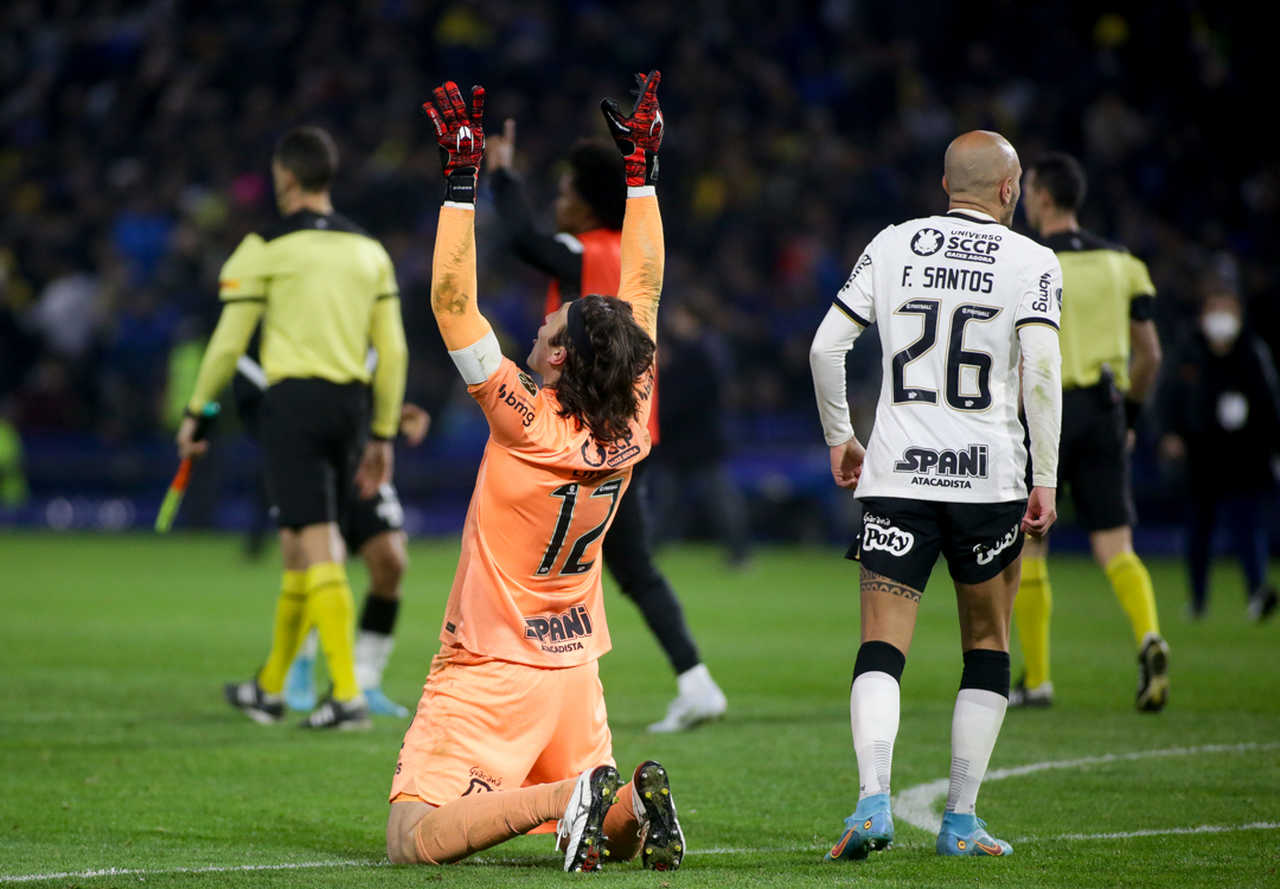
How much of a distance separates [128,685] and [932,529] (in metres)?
5.68

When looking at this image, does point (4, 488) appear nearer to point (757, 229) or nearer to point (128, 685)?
point (757, 229)

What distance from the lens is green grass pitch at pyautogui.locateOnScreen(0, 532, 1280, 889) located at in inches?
196

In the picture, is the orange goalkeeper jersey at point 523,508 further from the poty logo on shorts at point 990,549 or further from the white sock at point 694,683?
the white sock at point 694,683

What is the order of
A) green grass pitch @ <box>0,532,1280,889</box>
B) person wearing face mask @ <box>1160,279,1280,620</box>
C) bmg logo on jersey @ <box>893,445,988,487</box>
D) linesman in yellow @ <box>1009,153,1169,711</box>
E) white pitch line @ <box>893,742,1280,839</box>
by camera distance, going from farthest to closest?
1. person wearing face mask @ <box>1160,279,1280,620</box>
2. linesman in yellow @ <box>1009,153,1169,711</box>
3. white pitch line @ <box>893,742,1280,839</box>
4. bmg logo on jersey @ <box>893,445,988,487</box>
5. green grass pitch @ <box>0,532,1280,889</box>

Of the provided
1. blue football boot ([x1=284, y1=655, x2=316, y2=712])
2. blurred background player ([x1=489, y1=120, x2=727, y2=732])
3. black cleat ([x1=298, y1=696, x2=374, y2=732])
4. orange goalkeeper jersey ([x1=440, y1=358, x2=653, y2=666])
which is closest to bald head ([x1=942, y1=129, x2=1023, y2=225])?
orange goalkeeper jersey ([x1=440, y1=358, x2=653, y2=666])

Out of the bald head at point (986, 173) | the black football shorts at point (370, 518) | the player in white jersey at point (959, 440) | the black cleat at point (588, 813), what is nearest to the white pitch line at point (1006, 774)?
the player in white jersey at point (959, 440)

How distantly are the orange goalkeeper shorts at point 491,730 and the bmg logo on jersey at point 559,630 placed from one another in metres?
0.07

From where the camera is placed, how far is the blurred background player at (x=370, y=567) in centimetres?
841

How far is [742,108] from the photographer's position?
941 inches

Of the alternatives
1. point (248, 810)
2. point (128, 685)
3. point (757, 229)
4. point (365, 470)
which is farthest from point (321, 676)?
point (757, 229)

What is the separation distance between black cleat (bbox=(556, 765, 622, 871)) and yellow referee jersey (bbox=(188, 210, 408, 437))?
349 centimetres

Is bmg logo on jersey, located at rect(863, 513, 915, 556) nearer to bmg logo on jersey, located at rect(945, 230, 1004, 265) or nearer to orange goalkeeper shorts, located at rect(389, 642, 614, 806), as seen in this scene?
bmg logo on jersey, located at rect(945, 230, 1004, 265)

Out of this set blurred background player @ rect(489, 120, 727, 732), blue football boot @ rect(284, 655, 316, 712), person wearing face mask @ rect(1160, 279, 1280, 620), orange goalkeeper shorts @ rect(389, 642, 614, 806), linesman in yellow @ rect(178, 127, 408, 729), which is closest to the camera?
orange goalkeeper shorts @ rect(389, 642, 614, 806)

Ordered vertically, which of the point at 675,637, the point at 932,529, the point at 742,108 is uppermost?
the point at 742,108
